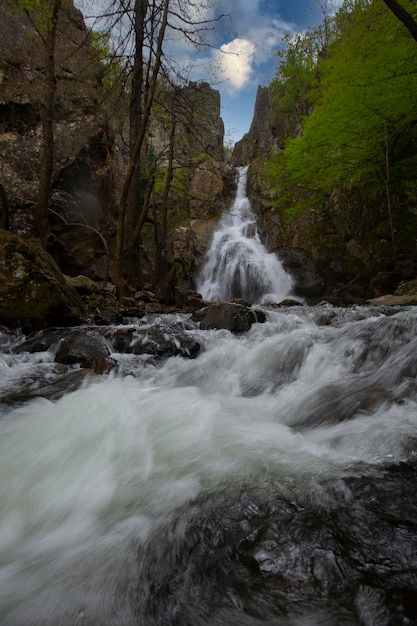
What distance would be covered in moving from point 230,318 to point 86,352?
2.44 meters

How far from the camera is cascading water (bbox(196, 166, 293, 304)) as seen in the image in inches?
560

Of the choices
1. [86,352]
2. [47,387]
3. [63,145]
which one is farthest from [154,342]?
[63,145]

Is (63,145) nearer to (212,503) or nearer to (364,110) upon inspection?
(364,110)

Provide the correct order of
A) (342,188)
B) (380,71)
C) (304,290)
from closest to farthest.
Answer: (380,71) < (342,188) < (304,290)

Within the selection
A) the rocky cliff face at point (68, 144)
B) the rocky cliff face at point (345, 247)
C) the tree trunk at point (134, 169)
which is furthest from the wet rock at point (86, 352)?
the rocky cliff face at point (345, 247)

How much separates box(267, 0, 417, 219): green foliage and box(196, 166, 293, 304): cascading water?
381cm

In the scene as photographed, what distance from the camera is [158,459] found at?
202 cm

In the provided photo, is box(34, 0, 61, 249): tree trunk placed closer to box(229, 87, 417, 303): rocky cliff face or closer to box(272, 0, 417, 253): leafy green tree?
box(272, 0, 417, 253): leafy green tree

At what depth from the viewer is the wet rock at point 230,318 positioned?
550cm

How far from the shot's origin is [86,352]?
163 inches

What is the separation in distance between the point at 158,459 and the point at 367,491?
46.1 inches

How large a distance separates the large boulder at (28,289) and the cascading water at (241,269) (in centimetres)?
960

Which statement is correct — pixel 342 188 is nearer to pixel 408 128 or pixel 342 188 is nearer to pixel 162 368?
pixel 408 128

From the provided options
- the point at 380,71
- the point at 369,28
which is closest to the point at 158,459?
the point at 380,71
